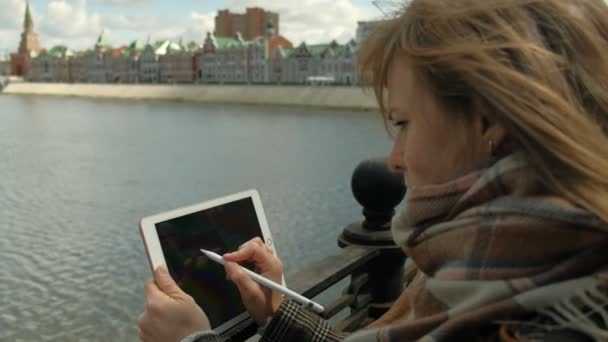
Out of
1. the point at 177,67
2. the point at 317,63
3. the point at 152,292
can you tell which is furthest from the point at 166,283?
the point at 177,67

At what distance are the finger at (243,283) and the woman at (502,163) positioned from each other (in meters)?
0.47

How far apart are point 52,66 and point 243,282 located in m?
102

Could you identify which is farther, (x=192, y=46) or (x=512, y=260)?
(x=192, y=46)

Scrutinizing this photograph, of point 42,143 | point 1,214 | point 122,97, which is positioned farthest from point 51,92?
point 1,214

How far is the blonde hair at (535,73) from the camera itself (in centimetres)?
80

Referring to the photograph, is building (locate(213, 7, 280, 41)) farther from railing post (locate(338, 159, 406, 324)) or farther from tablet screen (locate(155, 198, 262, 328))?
tablet screen (locate(155, 198, 262, 328))

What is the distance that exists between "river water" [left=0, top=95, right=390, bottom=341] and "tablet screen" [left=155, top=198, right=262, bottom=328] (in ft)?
17.0

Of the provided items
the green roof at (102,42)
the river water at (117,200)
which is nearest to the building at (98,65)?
the green roof at (102,42)

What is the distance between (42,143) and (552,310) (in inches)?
907

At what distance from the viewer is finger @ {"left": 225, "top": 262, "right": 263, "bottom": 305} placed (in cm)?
137

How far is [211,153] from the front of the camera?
19.1m

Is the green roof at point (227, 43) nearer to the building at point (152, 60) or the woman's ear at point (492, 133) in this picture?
the building at point (152, 60)

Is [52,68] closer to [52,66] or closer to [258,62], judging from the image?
[52,66]

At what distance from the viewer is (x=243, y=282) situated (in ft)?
4.57
